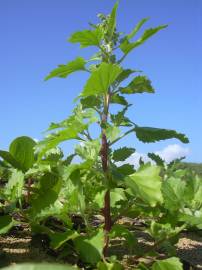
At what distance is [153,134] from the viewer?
7.27 ft

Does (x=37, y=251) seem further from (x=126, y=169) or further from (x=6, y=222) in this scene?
(x=126, y=169)

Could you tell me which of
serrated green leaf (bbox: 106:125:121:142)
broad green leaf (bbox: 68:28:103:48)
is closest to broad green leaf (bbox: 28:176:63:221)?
serrated green leaf (bbox: 106:125:121:142)

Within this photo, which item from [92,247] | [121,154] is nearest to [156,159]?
[121,154]

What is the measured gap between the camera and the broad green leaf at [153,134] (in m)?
2.21

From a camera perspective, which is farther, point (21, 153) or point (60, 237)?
point (21, 153)

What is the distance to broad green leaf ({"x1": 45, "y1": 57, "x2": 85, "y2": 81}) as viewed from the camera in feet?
7.30

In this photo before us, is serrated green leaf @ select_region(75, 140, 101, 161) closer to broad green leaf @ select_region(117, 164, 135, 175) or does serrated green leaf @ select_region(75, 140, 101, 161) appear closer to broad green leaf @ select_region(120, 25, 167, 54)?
broad green leaf @ select_region(117, 164, 135, 175)

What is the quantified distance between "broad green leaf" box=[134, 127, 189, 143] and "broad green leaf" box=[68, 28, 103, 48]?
1.72 ft

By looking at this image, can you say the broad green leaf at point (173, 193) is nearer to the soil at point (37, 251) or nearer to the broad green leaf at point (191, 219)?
the broad green leaf at point (191, 219)

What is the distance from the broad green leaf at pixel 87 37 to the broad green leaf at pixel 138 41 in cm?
14

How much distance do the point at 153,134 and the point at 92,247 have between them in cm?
66

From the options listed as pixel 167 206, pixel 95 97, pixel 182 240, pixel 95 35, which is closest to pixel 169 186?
pixel 167 206

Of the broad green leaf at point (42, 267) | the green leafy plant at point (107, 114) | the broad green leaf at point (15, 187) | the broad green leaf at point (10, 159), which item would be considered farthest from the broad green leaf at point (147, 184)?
the broad green leaf at point (42, 267)

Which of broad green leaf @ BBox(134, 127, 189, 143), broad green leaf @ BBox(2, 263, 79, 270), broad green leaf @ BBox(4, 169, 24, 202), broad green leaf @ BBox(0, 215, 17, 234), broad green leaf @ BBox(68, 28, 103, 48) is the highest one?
broad green leaf @ BBox(68, 28, 103, 48)
